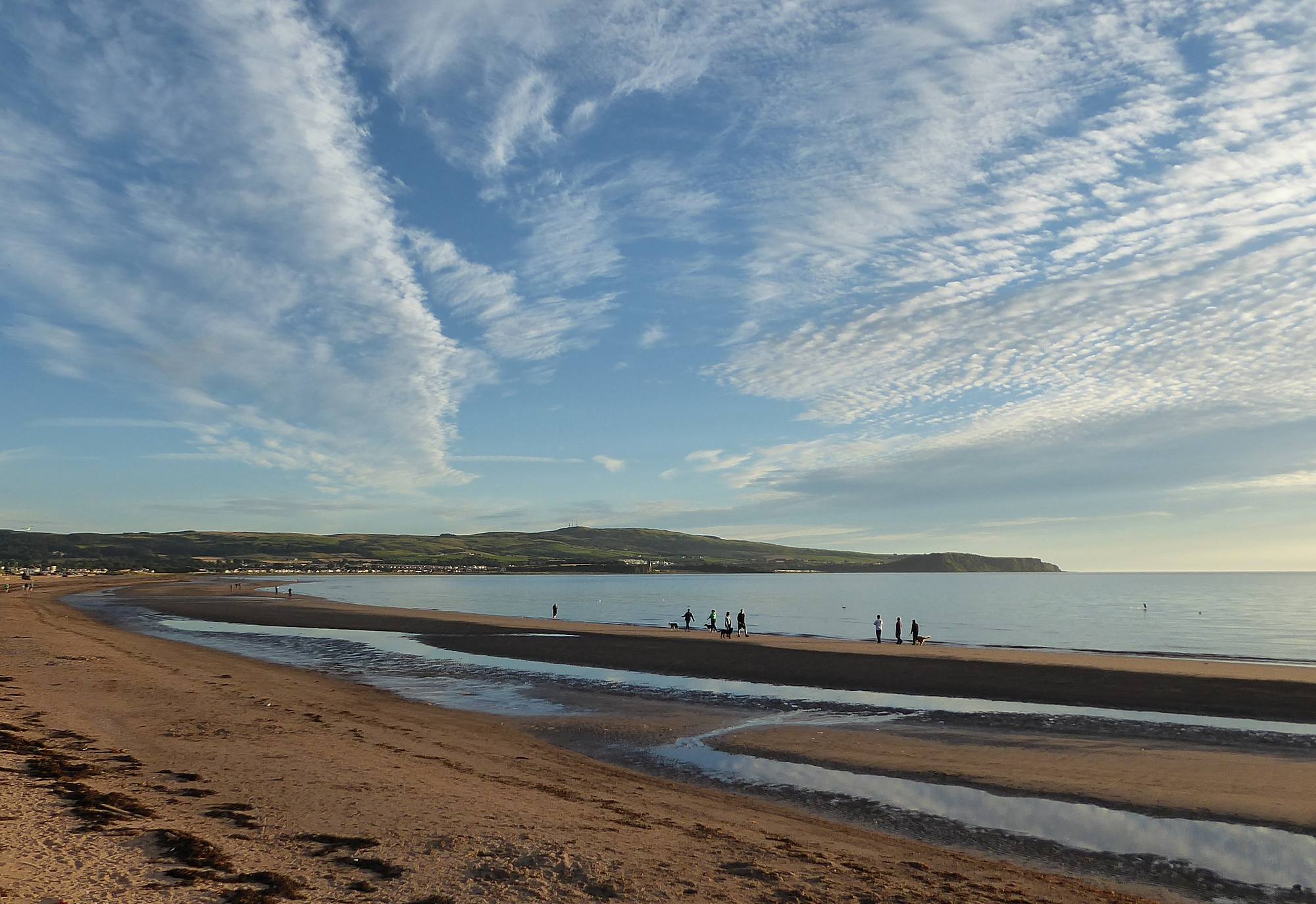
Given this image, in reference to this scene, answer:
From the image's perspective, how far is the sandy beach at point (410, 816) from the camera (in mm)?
8805

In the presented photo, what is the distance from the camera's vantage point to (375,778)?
13633 mm

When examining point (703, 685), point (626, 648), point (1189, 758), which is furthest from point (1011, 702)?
point (626, 648)

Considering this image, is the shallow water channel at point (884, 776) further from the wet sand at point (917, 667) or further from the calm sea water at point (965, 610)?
the calm sea water at point (965, 610)

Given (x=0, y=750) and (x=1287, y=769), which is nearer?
(x=0, y=750)

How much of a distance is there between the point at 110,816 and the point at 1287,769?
75.4 ft

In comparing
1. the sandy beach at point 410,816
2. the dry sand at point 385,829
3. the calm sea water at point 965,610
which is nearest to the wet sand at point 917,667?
the sandy beach at point 410,816

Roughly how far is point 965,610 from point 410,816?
313 feet

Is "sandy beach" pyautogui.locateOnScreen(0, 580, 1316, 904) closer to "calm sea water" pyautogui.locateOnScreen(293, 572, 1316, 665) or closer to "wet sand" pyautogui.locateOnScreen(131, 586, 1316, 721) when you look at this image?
"wet sand" pyautogui.locateOnScreen(131, 586, 1316, 721)

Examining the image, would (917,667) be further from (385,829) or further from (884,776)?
(385,829)

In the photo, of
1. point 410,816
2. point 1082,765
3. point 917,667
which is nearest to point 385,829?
point 410,816

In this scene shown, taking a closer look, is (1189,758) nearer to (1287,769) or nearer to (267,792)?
(1287,769)

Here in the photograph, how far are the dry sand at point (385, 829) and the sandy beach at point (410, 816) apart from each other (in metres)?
0.04

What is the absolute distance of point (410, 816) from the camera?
1141 centimetres

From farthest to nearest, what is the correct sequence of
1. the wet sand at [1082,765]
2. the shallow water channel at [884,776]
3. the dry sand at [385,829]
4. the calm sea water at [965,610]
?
the calm sea water at [965,610]
the wet sand at [1082,765]
the shallow water channel at [884,776]
the dry sand at [385,829]
